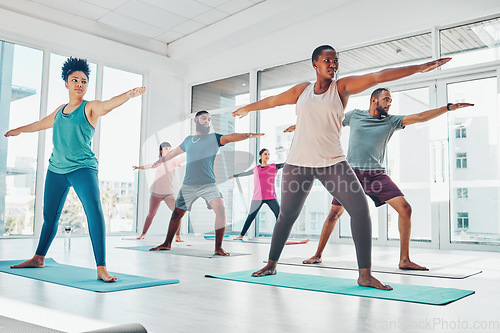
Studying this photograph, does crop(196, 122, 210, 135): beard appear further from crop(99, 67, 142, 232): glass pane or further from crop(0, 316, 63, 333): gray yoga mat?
crop(99, 67, 142, 232): glass pane

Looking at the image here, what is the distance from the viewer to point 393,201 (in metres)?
3.29

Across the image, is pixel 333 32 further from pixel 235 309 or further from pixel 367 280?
pixel 235 309

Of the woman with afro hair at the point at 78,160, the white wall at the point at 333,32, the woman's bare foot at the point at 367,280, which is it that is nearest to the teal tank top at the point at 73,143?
the woman with afro hair at the point at 78,160

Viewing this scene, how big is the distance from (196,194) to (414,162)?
3.15m

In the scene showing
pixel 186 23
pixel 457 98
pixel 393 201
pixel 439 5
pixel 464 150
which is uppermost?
pixel 186 23

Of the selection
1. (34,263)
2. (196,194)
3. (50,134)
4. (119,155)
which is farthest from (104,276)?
(119,155)

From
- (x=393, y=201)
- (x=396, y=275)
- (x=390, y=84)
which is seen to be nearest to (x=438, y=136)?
(x=390, y=84)

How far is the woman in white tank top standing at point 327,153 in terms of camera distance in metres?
2.40

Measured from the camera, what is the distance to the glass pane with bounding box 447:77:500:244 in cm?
522

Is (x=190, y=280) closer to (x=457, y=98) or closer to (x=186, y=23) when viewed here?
(x=457, y=98)

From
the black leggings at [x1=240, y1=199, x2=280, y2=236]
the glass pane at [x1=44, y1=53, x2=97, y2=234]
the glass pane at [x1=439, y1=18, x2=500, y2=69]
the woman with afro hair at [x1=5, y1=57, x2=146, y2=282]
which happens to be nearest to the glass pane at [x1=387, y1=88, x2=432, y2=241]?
the glass pane at [x1=439, y1=18, x2=500, y2=69]

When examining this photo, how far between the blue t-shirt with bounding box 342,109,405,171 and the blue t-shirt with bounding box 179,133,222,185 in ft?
4.28

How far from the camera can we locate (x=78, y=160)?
2691 millimetres

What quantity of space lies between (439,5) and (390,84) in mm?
1124
